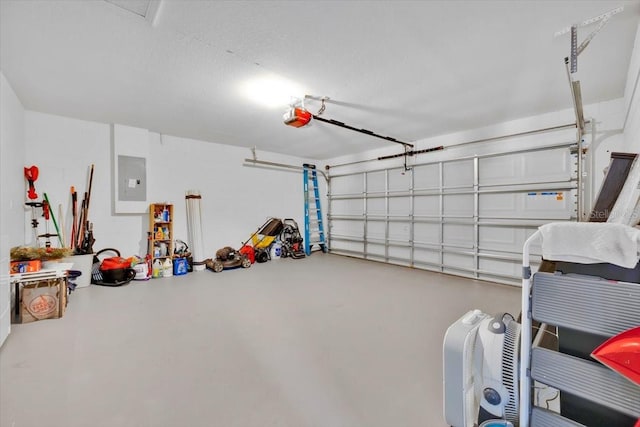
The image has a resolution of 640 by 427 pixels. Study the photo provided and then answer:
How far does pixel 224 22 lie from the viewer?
6.11 ft

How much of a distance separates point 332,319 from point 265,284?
1.65 metres

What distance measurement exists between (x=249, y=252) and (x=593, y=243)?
531 centimetres

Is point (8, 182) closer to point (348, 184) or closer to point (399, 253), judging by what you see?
point (348, 184)

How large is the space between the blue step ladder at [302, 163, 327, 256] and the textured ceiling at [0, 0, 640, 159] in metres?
3.28

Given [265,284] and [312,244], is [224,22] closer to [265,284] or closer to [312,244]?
[265,284]

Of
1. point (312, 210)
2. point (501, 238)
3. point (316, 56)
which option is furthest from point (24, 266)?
point (501, 238)

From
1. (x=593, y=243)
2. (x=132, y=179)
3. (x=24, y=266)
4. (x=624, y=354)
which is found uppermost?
(x=132, y=179)

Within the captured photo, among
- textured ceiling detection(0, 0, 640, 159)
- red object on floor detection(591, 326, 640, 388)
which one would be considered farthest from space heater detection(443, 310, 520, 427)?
textured ceiling detection(0, 0, 640, 159)

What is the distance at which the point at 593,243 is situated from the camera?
3.10 ft

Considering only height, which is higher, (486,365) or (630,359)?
(630,359)

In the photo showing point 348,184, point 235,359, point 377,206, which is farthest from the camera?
point 348,184

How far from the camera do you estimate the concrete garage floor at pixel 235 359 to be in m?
1.45

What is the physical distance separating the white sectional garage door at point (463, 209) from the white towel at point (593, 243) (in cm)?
345

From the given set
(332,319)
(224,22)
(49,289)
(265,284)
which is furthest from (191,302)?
(224,22)
